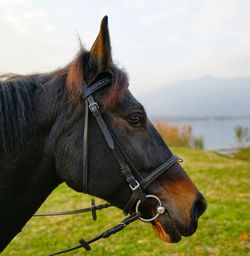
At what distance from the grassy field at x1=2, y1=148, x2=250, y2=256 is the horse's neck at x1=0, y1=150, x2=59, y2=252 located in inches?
134

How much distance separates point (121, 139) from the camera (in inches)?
82.3

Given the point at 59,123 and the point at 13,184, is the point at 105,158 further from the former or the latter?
the point at 13,184

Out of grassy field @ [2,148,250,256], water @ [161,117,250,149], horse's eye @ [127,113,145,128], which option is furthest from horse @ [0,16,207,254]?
water @ [161,117,250,149]

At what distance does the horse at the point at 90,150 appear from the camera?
207 centimetres

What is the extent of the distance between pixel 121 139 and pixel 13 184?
28.9 inches

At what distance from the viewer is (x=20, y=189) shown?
6.93 feet

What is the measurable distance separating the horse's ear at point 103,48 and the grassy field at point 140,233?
3.90m

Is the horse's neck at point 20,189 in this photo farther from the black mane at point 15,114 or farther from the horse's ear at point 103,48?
the horse's ear at point 103,48

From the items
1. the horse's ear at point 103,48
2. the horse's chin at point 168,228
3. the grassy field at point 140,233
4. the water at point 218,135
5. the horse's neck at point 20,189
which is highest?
the horse's ear at point 103,48

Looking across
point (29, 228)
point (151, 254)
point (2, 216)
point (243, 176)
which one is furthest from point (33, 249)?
point (243, 176)

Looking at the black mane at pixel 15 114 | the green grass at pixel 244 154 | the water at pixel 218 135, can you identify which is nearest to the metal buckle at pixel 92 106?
the black mane at pixel 15 114

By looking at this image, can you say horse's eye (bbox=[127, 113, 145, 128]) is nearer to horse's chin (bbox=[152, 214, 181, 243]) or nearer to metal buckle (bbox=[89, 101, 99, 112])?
metal buckle (bbox=[89, 101, 99, 112])

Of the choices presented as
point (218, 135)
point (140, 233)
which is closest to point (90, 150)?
point (140, 233)

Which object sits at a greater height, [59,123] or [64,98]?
[64,98]
